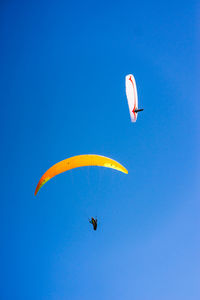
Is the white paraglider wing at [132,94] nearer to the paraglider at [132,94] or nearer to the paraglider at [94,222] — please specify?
the paraglider at [132,94]

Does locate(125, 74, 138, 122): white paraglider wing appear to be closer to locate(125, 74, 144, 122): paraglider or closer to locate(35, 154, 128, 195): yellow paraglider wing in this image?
locate(125, 74, 144, 122): paraglider

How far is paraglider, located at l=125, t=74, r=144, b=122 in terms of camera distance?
13336mm

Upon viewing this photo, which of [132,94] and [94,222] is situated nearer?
[132,94]

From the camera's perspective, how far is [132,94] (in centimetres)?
1356

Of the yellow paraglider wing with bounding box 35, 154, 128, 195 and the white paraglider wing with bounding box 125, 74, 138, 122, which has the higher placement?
the white paraglider wing with bounding box 125, 74, 138, 122

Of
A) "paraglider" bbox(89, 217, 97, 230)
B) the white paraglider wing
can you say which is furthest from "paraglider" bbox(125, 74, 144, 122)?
"paraglider" bbox(89, 217, 97, 230)

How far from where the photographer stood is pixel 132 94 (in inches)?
534

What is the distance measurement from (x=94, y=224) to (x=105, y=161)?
16.4 ft

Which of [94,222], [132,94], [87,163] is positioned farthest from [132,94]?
[94,222]

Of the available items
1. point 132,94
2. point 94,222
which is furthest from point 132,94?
point 94,222

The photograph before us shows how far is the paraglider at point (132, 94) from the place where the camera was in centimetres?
1334

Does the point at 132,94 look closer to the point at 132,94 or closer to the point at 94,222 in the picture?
the point at 132,94

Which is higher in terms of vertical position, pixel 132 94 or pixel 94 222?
pixel 132 94

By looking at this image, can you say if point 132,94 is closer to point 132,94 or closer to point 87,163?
point 132,94
